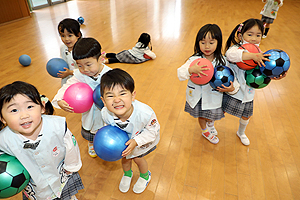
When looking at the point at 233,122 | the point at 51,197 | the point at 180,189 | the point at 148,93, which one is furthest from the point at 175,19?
the point at 51,197

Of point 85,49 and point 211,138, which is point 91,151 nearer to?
point 85,49

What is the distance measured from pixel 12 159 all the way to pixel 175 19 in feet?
22.8

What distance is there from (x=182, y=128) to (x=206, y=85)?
79 centimetres

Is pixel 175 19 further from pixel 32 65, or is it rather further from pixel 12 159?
pixel 12 159

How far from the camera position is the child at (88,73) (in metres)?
1.61

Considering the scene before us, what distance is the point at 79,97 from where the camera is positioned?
1.64m

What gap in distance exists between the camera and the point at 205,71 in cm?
167

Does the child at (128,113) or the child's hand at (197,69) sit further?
the child's hand at (197,69)

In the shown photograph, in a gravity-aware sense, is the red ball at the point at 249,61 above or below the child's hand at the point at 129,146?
above

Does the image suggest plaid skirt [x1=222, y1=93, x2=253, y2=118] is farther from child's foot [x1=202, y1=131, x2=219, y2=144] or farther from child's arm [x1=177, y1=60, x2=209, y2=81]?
child's arm [x1=177, y1=60, x2=209, y2=81]

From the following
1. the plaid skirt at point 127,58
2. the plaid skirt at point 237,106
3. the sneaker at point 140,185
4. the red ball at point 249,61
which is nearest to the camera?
the red ball at point 249,61

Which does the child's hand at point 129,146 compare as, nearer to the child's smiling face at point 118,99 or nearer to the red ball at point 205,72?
the child's smiling face at point 118,99

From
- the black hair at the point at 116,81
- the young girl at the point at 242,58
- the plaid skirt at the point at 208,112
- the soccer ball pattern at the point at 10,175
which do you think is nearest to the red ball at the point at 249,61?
the young girl at the point at 242,58

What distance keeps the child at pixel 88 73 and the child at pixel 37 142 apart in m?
0.39
